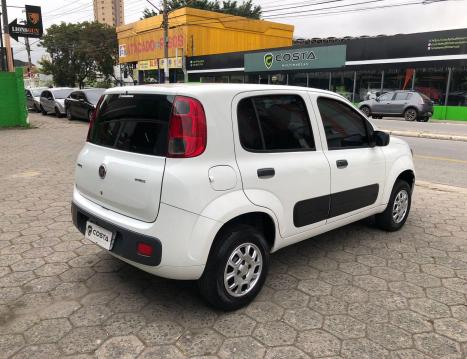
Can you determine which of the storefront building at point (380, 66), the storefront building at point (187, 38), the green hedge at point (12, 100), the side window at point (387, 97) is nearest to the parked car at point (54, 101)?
the green hedge at point (12, 100)

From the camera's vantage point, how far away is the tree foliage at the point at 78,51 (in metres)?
55.4

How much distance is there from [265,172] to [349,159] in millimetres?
1166

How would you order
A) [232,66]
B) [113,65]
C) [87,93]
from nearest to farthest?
[87,93]
[232,66]
[113,65]

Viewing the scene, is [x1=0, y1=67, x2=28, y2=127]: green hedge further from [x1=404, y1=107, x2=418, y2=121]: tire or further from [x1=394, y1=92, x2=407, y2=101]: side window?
[x1=404, y1=107, x2=418, y2=121]: tire

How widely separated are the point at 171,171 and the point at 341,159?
1.77 meters

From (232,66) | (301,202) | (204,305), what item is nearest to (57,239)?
(204,305)

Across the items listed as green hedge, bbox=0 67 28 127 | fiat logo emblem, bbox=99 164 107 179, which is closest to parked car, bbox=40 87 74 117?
green hedge, bbox=0 67 28 127

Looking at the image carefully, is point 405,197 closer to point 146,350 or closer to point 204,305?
point 204,305

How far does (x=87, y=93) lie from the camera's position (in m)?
17.6

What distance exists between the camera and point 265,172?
125 inches

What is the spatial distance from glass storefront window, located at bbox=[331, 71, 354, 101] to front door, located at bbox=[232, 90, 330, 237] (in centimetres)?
2572

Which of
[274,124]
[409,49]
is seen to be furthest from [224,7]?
[274,124]

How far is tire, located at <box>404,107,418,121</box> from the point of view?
2123 centimetres

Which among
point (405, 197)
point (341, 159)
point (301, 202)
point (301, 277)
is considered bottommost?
point (301, 277)
